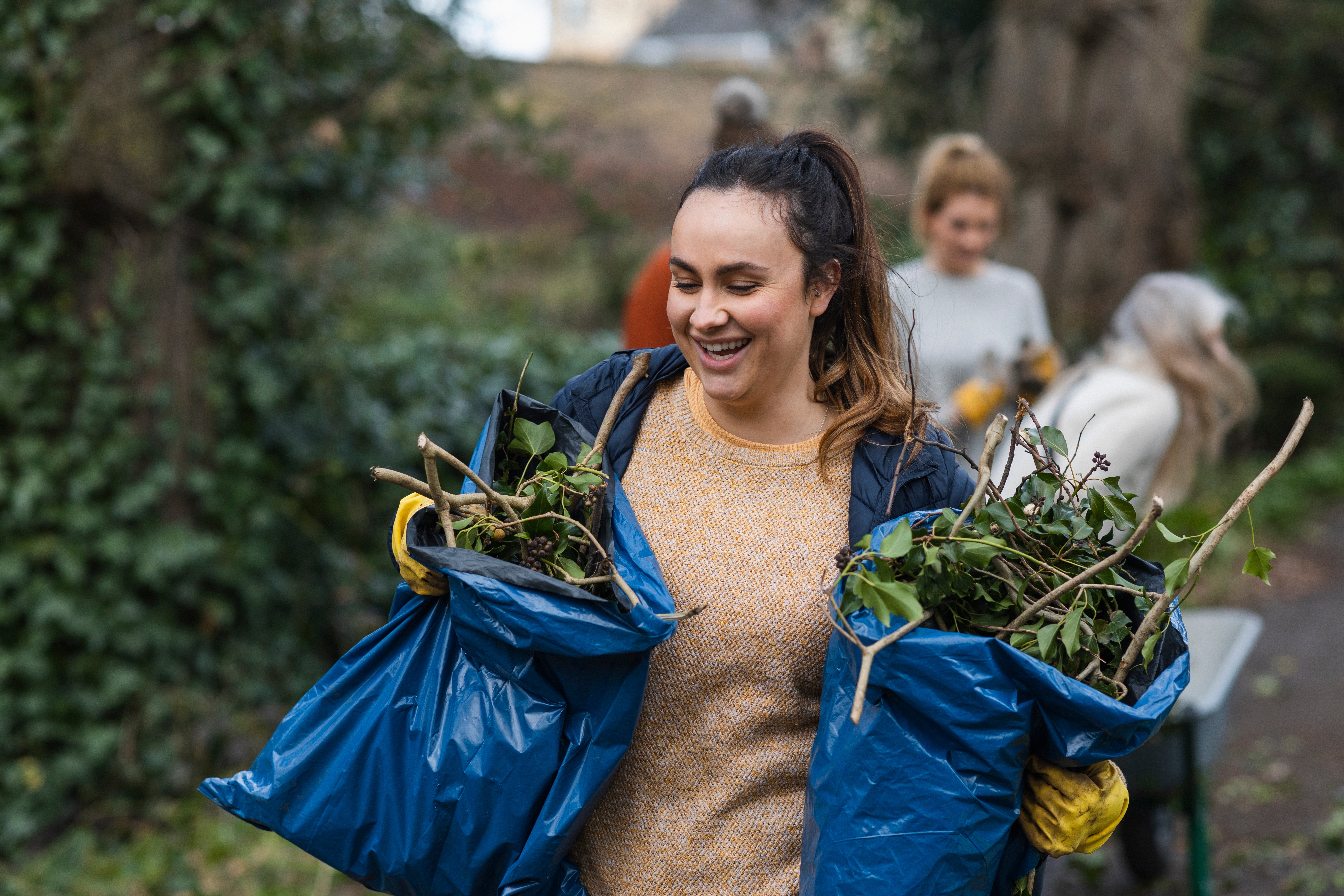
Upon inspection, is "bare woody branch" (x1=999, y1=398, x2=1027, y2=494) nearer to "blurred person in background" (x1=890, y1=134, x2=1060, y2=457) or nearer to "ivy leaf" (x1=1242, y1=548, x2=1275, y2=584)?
"ivy leaf" (x1=1242, y1=548, x2=1275, y2=584)

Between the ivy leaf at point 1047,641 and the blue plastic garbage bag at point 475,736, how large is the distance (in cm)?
50

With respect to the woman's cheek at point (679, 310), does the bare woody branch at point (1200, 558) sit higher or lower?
lower

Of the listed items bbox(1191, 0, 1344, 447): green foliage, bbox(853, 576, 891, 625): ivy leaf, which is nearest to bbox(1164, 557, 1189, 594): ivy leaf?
bbox(853, 576, 891, 625): ivy leaf

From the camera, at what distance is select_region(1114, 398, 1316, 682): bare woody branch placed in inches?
56.7

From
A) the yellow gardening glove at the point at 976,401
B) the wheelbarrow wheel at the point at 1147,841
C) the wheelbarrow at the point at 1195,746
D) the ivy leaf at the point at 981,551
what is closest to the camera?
the ivy leaf at the point at 981,551

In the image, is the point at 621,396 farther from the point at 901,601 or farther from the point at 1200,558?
the point at 1200,558

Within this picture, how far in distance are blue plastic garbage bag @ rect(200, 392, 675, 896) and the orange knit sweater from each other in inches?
4.3

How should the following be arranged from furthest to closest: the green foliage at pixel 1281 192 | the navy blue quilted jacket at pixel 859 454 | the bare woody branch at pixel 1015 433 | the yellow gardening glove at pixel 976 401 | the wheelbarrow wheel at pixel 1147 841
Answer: the green foliage at pixel 1281 192, the wheelbarrow wheel at pixel 1147 841, the yellow gardening glove at pixel 976 401, the navy blue quilted jacket at pixel 859 454, the bare woody branch at pixel 1015 433

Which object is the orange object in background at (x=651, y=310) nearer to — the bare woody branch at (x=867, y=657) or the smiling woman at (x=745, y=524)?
the smiling woman at (x=745, y=524)

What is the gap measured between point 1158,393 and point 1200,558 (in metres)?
1.84

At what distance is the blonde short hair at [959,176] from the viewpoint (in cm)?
363

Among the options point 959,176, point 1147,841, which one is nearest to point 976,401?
point 959,176

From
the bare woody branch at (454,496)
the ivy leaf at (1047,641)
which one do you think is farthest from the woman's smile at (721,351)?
the ivy leaf at (1047,641)

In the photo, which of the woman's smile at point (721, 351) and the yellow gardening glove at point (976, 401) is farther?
the yellow gardening glove at point (976, 401)
